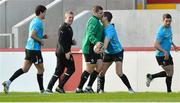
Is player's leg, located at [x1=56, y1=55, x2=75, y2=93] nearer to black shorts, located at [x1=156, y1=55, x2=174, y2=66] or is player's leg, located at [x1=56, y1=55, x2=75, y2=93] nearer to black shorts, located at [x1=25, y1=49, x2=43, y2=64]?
black shorts, located at [x1=25, y1=49, x2=43, y2=64]

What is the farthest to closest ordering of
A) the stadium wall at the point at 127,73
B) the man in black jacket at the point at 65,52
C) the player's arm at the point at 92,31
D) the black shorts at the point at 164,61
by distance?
the stadium wall at the point at 127,73 → the black shorts at the point at 164,61 → the man in black jacket at the point at 65,52 → the player's arm at the point at 92,31

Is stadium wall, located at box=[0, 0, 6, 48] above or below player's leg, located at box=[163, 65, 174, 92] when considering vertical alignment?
above

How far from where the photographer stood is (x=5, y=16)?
30.9 m

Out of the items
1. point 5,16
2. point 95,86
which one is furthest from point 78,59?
point 5,16

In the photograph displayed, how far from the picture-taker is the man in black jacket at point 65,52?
23.1 m

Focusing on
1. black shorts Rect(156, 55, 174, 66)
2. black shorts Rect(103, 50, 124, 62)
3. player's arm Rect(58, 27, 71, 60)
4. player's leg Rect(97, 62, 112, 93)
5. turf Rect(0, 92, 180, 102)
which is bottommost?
turf Rect(0, 92, 180, 102)

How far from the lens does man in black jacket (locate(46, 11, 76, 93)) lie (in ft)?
75.7

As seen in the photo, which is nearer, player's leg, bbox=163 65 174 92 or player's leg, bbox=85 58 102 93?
player's leg, bbox=85 58 102 93

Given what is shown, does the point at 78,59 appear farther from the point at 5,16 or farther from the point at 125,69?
the point at 5,16

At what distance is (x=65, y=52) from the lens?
23.2 m

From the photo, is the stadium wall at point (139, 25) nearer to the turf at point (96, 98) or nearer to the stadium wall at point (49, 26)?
the stadium wall at point (49, 26)

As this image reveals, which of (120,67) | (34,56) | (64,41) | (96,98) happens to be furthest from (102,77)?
(96,98)

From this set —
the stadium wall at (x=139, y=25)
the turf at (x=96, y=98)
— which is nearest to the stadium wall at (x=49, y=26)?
the stadium wall at (x=139, y=25)

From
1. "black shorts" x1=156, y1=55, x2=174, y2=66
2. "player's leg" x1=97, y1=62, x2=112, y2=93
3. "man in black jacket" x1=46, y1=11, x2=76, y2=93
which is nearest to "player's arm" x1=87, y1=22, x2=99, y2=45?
"man in black jacket" x1=46, y1=11, x2=76, y2=93
